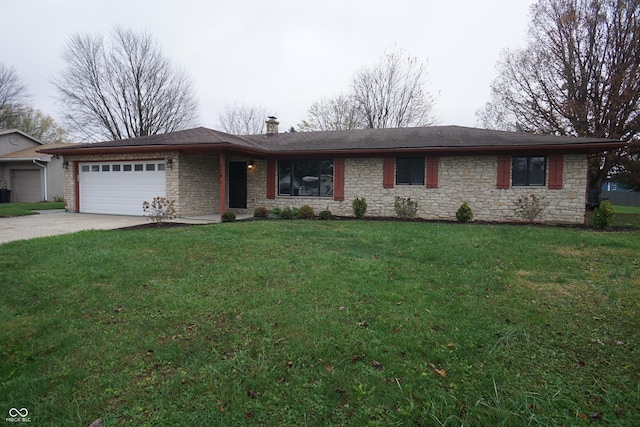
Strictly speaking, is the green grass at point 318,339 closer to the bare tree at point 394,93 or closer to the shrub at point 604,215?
the shrub at point 604,215

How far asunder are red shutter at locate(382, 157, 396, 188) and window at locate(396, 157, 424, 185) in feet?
0.66

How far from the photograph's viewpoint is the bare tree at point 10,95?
90.1ft

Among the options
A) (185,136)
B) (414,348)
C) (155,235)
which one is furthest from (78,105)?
(414,348)

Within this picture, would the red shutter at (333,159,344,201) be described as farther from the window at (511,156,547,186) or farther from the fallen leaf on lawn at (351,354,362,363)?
the fallen leaf on lawn at (351,354,362,363)

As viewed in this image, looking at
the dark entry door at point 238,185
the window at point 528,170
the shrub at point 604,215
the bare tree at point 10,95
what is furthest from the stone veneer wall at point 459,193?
the bare tree at point 10,95

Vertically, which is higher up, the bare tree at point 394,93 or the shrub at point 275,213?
the bare tree at point 394,93

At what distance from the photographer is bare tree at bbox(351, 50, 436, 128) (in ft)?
80.2

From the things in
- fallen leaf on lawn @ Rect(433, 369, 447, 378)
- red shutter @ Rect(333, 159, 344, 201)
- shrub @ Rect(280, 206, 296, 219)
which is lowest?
fallen leaf on lawn @ Rect(433, 369, 447, 378)

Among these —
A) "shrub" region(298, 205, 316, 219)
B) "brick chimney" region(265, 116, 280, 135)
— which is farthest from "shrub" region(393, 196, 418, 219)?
"brick chimney" region(265, 116, 280, 135)

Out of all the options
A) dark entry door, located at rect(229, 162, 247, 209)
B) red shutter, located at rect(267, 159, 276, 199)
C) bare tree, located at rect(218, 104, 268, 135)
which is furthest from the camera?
bare tree, located at rect(218, 104, 268, 135)

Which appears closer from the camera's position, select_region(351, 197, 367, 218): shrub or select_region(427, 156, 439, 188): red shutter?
select_region(427, 156, 439, 188): red shutter

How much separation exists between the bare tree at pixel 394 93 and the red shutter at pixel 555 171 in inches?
587

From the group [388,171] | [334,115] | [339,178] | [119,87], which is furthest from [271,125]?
[119,87]

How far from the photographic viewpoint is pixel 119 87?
80.0 ft
